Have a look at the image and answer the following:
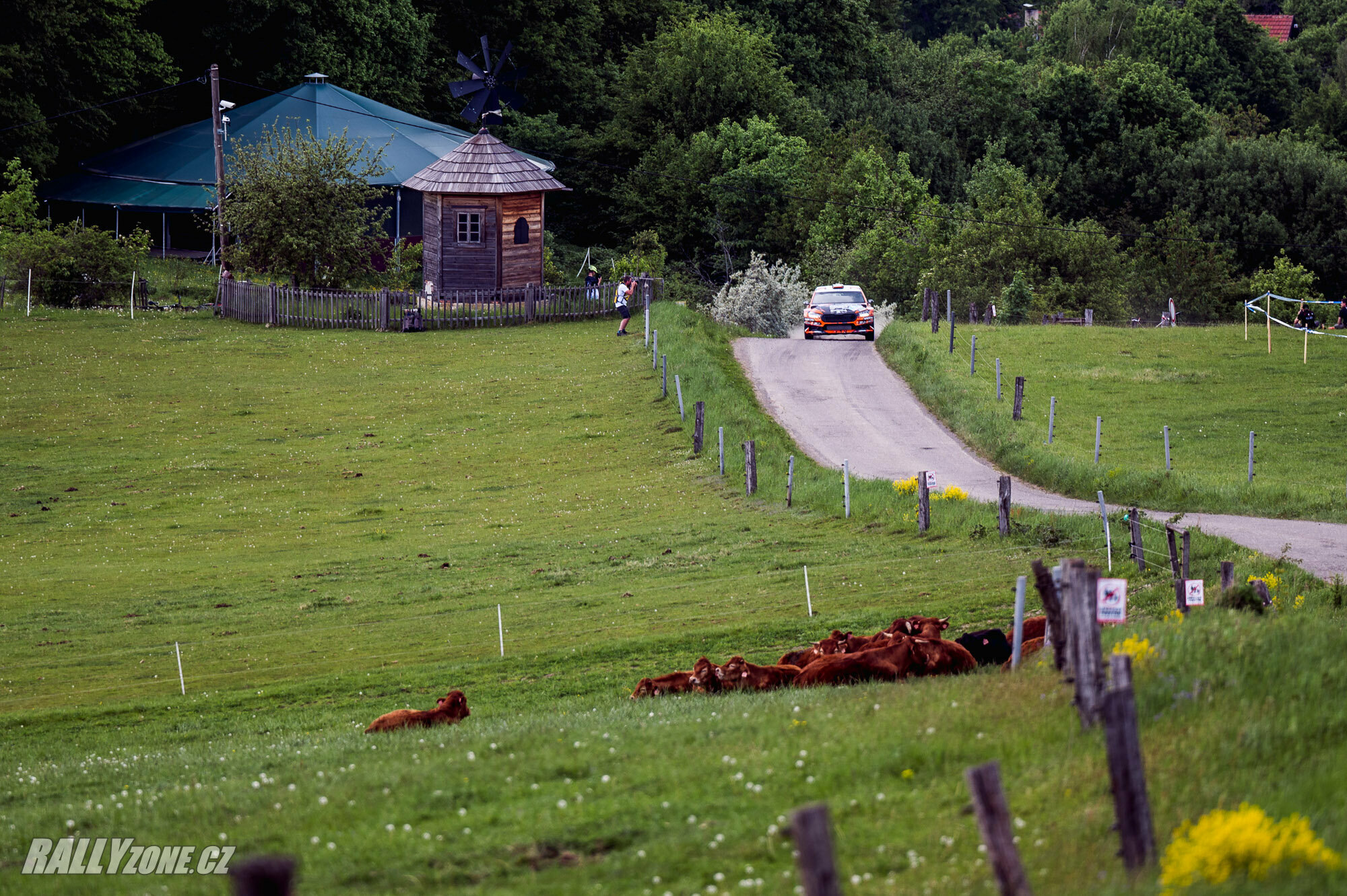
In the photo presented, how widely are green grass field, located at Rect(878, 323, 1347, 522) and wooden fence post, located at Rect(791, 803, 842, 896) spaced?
873 inches

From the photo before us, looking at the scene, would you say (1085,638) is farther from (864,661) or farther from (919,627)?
(919,627)

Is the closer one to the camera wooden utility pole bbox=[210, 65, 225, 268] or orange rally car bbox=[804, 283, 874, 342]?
orange rally car bbox=[804, 283, 874, 342]

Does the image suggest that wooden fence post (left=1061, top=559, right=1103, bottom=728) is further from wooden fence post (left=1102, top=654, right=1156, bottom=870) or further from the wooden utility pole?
the wooden utility pole

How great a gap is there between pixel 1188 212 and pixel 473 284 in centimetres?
5095

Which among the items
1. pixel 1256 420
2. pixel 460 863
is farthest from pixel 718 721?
pixel 1256 420

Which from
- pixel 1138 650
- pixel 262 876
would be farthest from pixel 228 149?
pixel 262 876

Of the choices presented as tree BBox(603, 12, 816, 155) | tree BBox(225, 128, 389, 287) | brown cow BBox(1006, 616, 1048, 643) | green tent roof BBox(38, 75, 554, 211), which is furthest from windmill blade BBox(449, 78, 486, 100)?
brown cow BBox(1006, 616, 1048, 643)

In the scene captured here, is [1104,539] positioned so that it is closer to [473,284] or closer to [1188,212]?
[473,284]

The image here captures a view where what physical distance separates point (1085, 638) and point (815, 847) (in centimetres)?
487

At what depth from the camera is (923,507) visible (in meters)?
24.4

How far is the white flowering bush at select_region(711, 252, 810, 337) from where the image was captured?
5544 cm

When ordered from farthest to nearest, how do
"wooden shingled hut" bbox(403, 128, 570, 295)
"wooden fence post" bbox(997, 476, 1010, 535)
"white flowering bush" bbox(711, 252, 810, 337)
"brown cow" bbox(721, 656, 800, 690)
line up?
"white flowering bush" bbox(711, 252, 810, 337) < "wooden shingled hut" bbox(403, 128, 570, 295) < "wooden fence post" bbox(997, 476, 1010, 535) < "brown cow" bbox(721, 656, 800, 690)

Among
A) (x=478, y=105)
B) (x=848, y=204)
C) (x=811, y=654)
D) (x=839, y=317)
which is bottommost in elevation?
(x=811, y=654)

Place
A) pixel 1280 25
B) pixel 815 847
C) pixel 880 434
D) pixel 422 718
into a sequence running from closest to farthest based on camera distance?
1. pixel 815 847
2. pixel 422 718
3. pixel 880 434
4. pixel 1280 25
